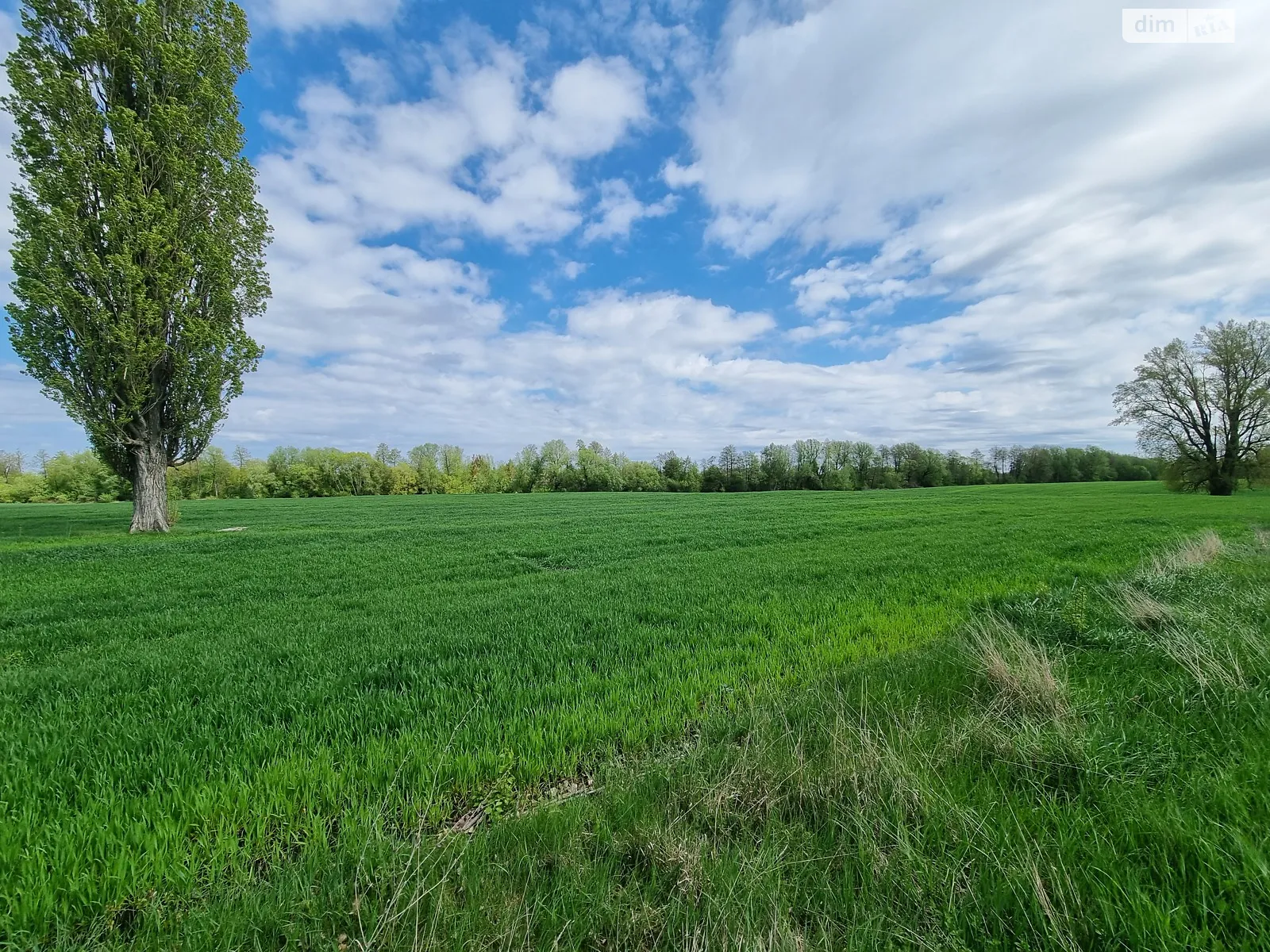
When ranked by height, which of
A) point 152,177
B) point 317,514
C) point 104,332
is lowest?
point 317,514

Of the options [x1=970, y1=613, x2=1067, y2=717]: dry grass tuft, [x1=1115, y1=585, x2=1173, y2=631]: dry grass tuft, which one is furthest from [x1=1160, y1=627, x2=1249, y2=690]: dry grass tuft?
[x1=1115, y1=585, x2=1173, y2=631]: dry grass tuft

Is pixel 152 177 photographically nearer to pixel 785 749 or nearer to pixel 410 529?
pixel 410 529

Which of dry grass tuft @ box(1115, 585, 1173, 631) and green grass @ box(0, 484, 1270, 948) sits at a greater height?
dry grass tuft @ box(1115, 585, 1173, 631)

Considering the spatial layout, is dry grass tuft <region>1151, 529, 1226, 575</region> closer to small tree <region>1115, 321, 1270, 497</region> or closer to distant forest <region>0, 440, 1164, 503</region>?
small tree <region>1115, 321, 1270, 497</region>

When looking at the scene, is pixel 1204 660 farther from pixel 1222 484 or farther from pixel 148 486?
pixel 1222 484

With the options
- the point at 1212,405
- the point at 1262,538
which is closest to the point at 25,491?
the point at 1262,538

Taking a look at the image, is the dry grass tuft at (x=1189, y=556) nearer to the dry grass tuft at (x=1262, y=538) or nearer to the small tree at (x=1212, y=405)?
the dry grass tuft at (x=1262, y=538)

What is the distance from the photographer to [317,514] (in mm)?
39688

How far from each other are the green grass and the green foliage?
9432mm

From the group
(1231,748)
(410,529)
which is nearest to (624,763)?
(1231,748)

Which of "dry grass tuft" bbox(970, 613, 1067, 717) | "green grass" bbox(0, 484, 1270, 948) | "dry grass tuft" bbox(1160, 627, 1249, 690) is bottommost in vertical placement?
"green grass" bbox(0, 484, 1270, 948)

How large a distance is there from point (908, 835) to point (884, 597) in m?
7.27

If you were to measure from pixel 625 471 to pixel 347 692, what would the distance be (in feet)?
324

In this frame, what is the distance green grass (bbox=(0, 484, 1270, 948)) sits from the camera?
253 centimetres
